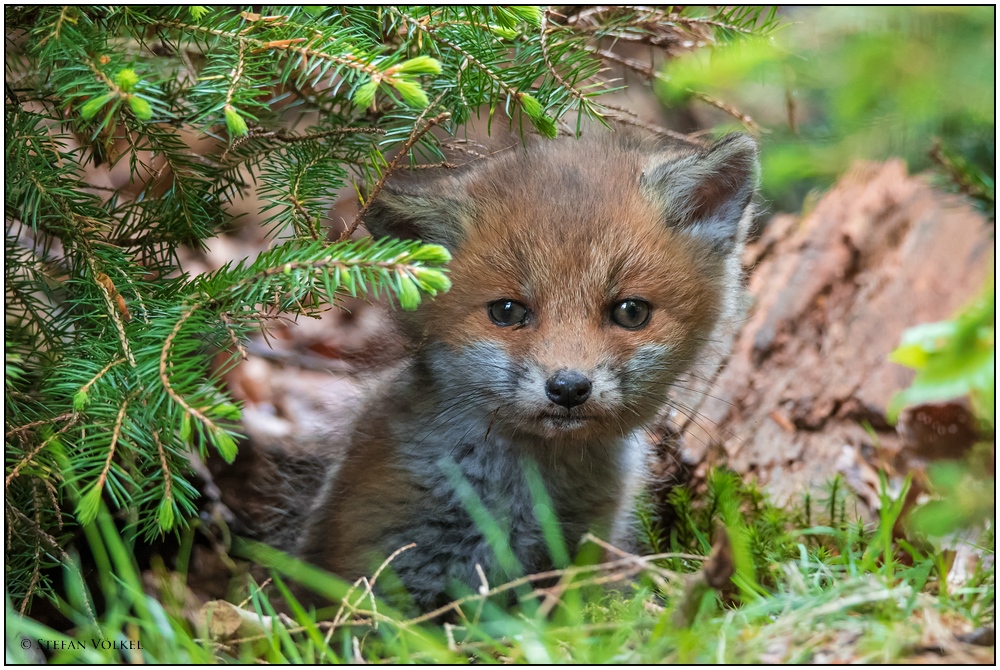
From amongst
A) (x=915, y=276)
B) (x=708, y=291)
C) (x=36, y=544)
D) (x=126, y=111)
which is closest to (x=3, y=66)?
(x=126, y=111)

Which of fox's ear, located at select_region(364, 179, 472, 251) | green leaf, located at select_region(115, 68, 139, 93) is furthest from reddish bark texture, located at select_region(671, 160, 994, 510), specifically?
green leaf, located at select_region(115, 68, 139, 93)

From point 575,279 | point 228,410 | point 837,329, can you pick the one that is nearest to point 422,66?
point 575,279

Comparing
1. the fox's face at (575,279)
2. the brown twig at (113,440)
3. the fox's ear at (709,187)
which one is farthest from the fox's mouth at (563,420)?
Answer: the brown twig at (113,440)

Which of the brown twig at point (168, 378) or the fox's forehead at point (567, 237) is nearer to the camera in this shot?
the brown twig at point (168, 378)

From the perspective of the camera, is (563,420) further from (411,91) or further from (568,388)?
(411,91)

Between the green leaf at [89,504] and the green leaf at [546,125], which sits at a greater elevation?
the green leaf at [546,125]

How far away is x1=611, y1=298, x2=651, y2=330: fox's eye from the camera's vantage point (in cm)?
269

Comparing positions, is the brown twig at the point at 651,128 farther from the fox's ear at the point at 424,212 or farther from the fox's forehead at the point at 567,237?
the fox's ear at the point at 424,212

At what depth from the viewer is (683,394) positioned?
358 centimetres

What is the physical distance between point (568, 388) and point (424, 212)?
0.79 meters

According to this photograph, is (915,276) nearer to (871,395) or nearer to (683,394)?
(871,395)

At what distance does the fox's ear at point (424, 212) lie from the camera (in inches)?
109

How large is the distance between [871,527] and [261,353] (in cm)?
347

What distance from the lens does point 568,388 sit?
245 cm
